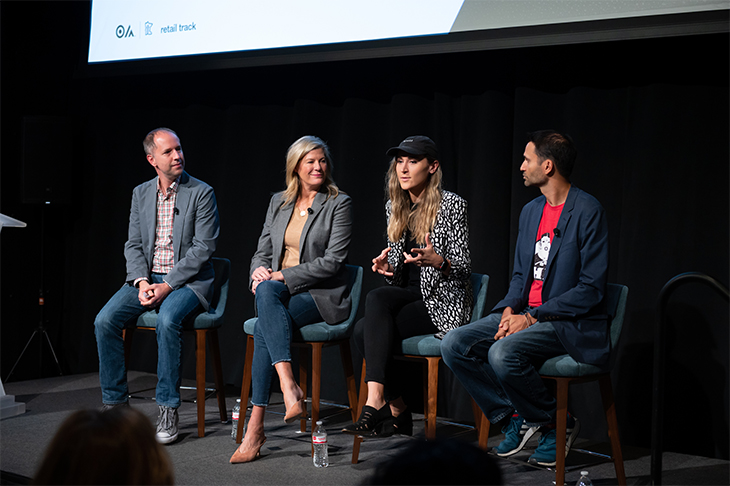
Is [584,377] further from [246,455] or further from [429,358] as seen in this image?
[246,455]

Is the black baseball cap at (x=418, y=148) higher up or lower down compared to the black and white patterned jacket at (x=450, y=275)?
higher up

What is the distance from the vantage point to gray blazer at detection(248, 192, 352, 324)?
315 cm

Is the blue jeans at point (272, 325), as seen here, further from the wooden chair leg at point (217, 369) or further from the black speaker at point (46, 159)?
the black speaker at point (46, 159)

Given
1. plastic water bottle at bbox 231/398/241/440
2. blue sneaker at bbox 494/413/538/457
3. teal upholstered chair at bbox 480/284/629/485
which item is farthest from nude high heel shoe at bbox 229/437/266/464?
teal upholstered chair at bbox 480/284/629/485

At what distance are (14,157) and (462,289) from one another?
3331 mm

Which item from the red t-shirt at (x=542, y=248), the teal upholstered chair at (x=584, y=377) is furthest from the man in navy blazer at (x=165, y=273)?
the teal upholstered chair at (x=584, y=377)

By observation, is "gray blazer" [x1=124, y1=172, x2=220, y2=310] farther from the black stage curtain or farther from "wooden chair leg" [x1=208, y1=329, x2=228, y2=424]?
the black stage curtain

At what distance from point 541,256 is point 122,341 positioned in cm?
203

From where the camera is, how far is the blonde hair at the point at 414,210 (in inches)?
118

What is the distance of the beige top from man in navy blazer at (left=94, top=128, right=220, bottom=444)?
16.9 inches

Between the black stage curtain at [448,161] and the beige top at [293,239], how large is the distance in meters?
0.72

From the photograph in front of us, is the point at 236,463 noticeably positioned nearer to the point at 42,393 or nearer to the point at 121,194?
the point at 42,393

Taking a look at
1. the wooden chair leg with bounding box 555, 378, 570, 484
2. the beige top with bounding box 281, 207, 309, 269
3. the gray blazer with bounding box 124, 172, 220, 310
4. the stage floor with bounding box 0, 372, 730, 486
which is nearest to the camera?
the wooden chair leg with bounding box 555, 378, 570, 484

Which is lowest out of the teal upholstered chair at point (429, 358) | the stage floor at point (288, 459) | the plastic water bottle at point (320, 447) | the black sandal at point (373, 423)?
the stage floor at point (288, 459)
